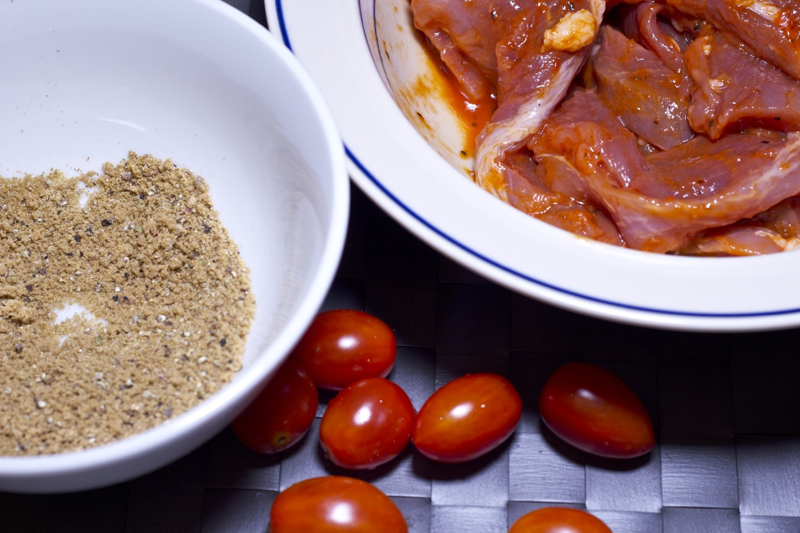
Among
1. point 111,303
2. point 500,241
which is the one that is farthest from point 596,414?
point 111,303

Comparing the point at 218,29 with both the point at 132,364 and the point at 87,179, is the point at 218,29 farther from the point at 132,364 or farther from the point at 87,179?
the point at 132,364

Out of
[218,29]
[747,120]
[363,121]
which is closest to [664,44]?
[747,120]

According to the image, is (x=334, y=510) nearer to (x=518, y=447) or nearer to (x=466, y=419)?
(x=466, y=419)

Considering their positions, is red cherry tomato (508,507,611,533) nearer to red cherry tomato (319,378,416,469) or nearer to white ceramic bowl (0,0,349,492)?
red cherry tomato (319,378,416,469)

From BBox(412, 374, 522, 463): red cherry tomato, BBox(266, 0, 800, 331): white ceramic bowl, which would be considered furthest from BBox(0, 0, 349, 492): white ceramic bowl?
BBox(412, 374, 522, 463): red cherry tomato

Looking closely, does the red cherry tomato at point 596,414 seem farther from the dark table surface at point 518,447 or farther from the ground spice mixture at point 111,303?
the ground spice mixture at point 111,303

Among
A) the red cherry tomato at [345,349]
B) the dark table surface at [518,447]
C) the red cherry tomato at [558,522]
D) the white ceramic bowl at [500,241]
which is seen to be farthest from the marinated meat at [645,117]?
the red cherry tomato at [558,522]
